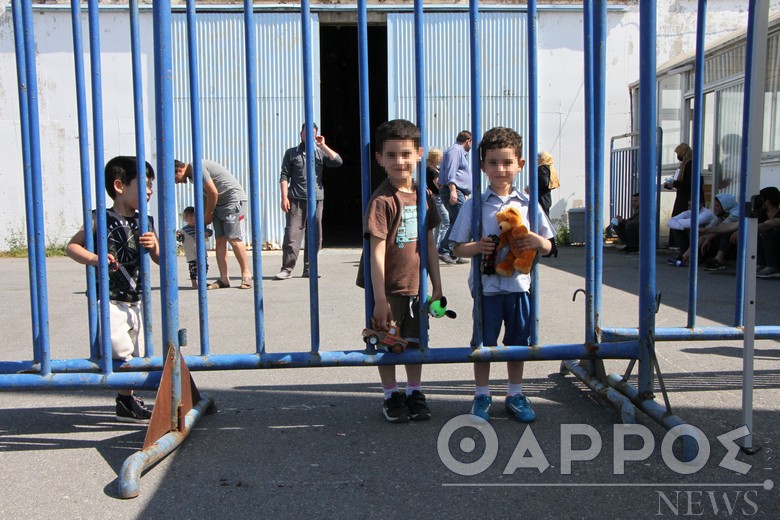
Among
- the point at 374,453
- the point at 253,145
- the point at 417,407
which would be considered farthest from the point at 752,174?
the point at 253,145

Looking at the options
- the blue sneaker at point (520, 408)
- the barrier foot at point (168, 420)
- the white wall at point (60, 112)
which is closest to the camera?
the barrier foot at point (168, 420)

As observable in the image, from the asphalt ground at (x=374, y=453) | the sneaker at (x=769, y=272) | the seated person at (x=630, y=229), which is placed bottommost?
the asphalt ground at (x=374, y=453)

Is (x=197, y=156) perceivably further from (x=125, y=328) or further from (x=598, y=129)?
(x=598, y=129)

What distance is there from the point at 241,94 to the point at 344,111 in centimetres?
1068

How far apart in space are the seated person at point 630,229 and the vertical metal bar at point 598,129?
8.48m

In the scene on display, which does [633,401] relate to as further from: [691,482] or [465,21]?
[465,21]

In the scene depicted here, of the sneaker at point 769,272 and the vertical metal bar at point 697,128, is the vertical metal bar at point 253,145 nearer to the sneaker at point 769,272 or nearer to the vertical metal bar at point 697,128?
the vertical metal bar at point 697,128

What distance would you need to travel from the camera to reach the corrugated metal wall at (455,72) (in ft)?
46.4

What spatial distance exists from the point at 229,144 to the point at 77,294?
6328mm

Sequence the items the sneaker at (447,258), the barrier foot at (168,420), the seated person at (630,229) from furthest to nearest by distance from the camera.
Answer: the seated person at (630,229) < the sneaker at (447,258) < the barrier foot at (168,420)

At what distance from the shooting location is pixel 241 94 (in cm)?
1390

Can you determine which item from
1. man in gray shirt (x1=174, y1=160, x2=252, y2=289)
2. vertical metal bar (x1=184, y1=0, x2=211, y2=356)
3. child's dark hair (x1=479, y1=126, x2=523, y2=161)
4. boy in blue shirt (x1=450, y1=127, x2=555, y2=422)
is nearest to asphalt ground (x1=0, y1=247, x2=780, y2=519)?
boy in blue shirt (x1=450, y1=127, x2=555, y2=422)

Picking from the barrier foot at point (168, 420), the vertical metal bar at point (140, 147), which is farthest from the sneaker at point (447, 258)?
the vertical metal bar at point (140, 147)

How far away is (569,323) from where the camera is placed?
6.27 m
